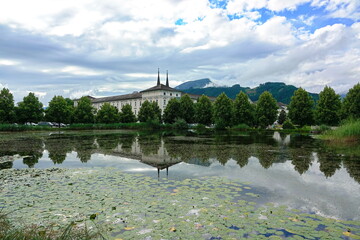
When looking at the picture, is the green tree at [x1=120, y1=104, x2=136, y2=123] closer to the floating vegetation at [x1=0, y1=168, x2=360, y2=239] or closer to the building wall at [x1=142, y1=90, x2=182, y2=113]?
the building wall at [x1=142, y1=90, x2=182, y2=113]

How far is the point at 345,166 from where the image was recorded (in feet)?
40.5

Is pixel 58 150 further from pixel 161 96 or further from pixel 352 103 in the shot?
pixel 161 96

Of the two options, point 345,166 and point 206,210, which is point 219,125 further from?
point 206,210

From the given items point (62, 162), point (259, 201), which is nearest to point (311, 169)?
point (259, 201)

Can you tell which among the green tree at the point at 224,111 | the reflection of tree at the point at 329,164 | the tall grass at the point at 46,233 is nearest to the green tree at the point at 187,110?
the green tree at the point at 224,111

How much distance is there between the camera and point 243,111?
206 ft

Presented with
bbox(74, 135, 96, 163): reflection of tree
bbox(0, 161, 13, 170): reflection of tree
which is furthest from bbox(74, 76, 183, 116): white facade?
bbox(0, 161, 13, 170): reflection of tree

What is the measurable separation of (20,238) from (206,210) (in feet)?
13.3

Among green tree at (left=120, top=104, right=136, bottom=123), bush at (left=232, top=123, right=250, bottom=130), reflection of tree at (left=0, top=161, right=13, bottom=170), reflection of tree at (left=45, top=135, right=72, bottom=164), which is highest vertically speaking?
green tree at (left=120, top=104, right=136, bottom=123)

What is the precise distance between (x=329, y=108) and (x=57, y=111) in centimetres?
6713

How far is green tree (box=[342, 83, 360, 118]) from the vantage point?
42375 millimetres

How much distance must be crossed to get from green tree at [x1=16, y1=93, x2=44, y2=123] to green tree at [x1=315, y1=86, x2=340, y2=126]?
6539 cm

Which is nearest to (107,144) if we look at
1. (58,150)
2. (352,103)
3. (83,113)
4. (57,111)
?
(58,150)

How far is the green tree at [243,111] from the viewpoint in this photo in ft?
207
